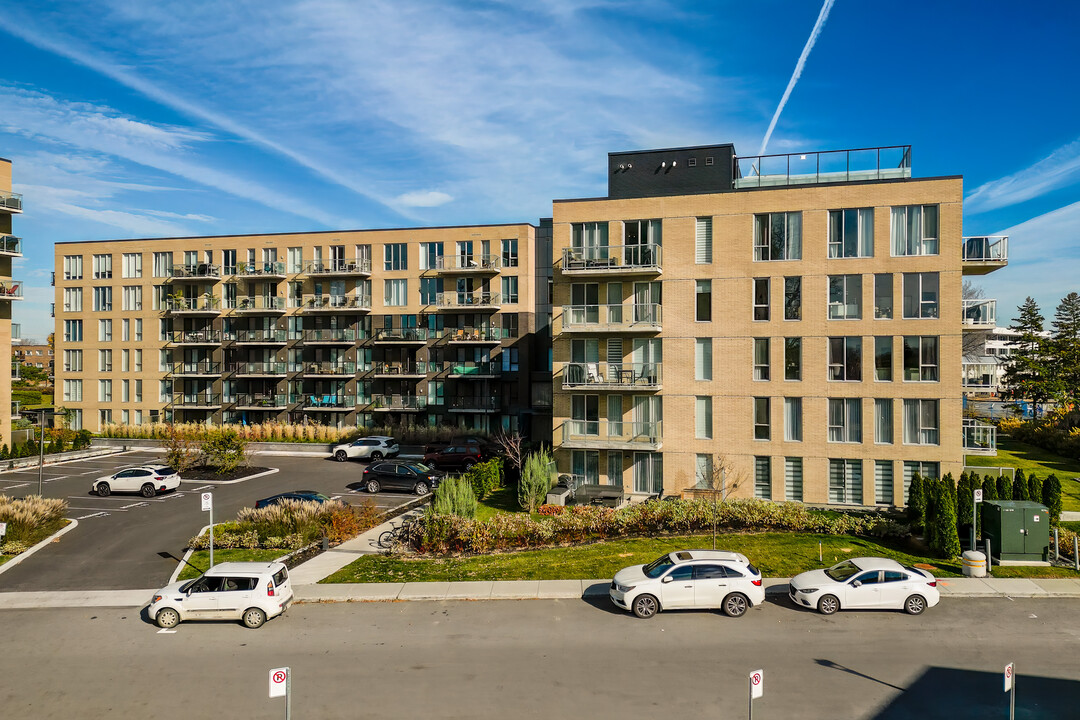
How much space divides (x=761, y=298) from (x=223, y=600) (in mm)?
24430

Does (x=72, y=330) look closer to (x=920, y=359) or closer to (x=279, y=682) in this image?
(x=279, y=682)

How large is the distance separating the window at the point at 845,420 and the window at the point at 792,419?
1296mm

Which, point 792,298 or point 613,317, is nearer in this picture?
point 792,298

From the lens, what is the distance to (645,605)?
57.7 feet

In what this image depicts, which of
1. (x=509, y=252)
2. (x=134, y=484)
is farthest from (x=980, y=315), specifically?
(x=134, y=484)

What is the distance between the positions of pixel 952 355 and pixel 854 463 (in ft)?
19.9

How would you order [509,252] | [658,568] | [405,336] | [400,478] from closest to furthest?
[658,568]
[400,478]
[509,252]
[405,336]

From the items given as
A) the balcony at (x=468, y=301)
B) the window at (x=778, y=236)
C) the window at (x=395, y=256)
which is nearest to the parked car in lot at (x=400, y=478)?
the balcony at (x=468, y=301)

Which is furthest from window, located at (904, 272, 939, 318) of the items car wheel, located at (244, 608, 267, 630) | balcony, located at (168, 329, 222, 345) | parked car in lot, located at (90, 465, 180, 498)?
balcony, located at (168, 329, 222, 345)

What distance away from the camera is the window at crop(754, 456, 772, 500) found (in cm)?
3072

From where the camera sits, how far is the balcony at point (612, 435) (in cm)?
3153

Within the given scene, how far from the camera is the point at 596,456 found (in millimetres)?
32812

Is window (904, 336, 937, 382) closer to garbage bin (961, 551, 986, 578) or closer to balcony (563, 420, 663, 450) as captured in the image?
garbage bin (961, 551, 986, 578)

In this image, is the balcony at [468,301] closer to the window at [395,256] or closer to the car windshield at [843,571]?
the window at [395,256]
